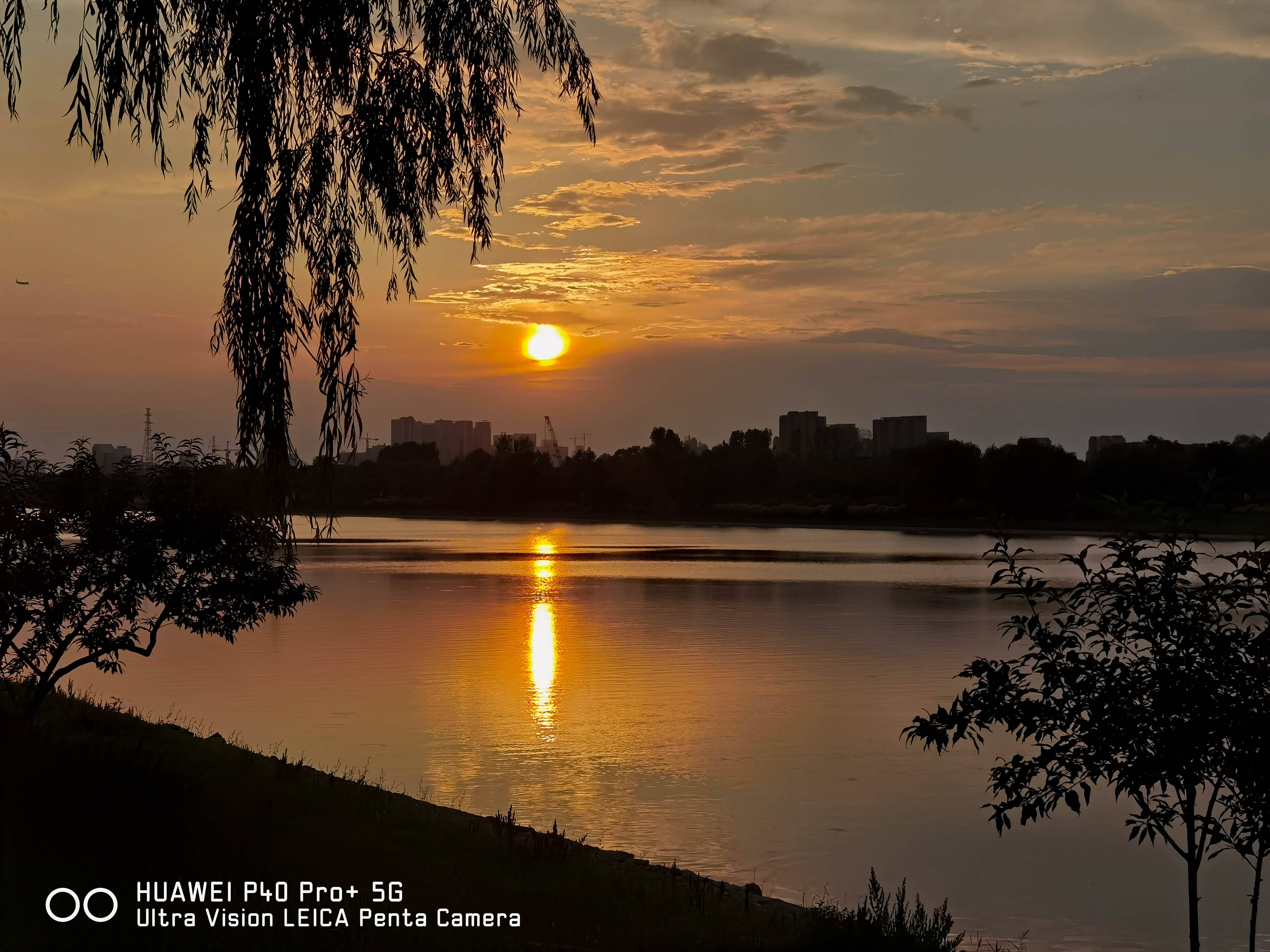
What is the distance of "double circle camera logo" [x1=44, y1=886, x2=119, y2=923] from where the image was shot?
828cm

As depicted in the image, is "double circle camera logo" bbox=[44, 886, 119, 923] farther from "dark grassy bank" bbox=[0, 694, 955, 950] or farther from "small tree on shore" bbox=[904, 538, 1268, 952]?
"small tree on shore" bbox=[904, 538, 1268, 952]

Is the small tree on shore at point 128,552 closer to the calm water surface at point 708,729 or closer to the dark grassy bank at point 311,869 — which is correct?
the dark grassy bank at point 311,869

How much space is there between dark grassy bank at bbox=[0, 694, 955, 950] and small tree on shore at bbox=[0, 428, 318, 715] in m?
1.74

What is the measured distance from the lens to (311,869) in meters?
10.2

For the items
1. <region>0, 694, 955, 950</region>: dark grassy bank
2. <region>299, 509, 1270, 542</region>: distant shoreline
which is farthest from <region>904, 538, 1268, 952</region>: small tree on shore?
<region>299, 509, 1270, 542</region>: distant shoreline

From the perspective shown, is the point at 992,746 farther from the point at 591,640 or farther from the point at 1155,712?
the point at 591,640

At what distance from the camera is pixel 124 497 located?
14.5 meters

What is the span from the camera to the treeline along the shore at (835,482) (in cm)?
12431

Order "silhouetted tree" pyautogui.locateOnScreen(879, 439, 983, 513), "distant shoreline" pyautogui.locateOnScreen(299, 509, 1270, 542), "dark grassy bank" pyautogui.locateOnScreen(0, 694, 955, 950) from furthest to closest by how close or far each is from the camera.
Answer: "silhouetted tree" pyautogui.locateOnScreen(879, 439, 983, 513)
"distant shoreline" pyautogui.locateOnScreen(299, 509, 1270, 542)
"dark grassy bank" pyautogui.locateOnScreen(0, 694, 955, 950)

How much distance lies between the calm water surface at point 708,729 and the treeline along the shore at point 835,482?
177 feet

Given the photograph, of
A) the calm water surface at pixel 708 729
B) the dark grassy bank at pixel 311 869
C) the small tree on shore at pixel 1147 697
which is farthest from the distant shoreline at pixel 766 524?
the small tree on shore at pixel 1147 697

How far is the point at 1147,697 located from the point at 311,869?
267 inches

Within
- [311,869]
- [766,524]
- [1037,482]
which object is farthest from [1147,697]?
[766,524]

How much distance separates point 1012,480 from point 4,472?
407 feet
